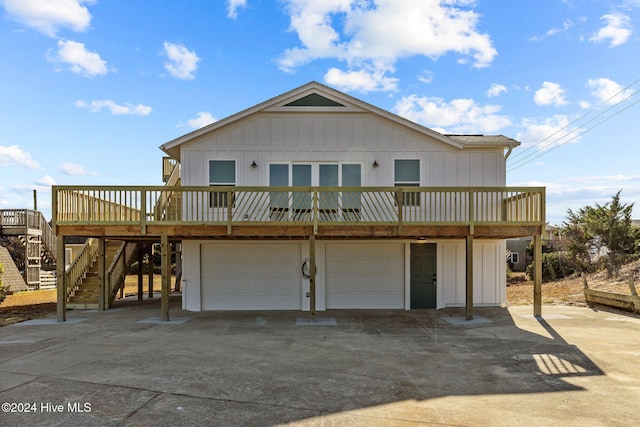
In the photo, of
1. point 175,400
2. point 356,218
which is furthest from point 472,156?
point 175,400

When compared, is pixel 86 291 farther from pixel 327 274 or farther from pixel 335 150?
pixel 335 150

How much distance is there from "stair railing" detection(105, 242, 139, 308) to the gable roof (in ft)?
13.6

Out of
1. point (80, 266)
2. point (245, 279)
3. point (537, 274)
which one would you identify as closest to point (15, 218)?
point (80, 266)

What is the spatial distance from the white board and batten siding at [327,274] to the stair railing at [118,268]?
2747 millimetres

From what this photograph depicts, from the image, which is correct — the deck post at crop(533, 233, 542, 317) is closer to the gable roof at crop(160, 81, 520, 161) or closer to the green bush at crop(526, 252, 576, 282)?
the gable roof at crop(160, 81, 520, 161)

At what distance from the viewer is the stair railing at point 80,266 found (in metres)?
14.2

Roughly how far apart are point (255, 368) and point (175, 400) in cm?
171

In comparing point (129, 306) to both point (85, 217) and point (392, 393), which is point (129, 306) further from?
point (392, 393)

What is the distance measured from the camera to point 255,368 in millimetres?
6977

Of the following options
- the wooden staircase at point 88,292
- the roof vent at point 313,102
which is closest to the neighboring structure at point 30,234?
the wooden staircase at point 88,292

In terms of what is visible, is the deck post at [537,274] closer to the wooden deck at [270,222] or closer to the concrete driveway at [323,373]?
the wooden deck at [270,222]

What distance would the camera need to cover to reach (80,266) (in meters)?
14.6

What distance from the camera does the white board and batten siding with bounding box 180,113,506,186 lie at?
13.4 m

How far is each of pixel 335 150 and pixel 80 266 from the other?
945 centimetres
